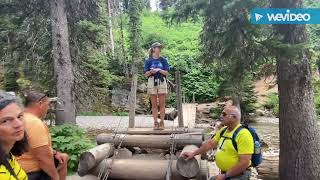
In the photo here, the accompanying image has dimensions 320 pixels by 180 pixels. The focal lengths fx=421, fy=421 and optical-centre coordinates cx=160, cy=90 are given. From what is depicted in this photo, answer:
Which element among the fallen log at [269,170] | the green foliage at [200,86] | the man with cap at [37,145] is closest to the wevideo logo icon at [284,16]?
the man with cap at [37,145]

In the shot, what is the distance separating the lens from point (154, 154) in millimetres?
8648

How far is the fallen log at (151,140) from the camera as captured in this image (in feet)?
26.0

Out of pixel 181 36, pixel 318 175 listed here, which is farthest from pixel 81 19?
pixel 181 36

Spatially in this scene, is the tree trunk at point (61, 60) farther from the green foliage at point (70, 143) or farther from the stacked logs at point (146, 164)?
the stacked logs at point (146, 164)

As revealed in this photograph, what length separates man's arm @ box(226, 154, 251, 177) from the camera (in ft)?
14.9

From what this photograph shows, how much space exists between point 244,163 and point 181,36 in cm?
3561

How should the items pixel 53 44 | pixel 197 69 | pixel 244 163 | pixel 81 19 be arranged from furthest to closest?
pixel 197 69
pixel 81 19
pixel 53 44
pixel 244 163

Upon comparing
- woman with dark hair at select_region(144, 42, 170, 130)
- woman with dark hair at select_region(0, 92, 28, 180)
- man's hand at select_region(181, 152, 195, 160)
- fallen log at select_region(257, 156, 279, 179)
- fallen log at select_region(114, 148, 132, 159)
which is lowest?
fallen log at select_region(257, 156, 279, 179)

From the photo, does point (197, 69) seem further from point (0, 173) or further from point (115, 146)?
point (0, 173)

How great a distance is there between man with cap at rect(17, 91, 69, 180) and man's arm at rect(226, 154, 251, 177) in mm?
1928

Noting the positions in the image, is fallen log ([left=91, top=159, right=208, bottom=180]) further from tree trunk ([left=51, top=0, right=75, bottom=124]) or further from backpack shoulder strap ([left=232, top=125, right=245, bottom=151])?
tree trunk ([left=51, top=0, right=75, bottom=124])

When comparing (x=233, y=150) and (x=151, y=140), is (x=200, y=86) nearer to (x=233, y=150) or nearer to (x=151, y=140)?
(x=151, y=140)

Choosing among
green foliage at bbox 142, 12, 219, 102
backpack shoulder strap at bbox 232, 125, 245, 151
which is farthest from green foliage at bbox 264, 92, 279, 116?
backpack shoulder strap at bbox 232, 125, 245, 151

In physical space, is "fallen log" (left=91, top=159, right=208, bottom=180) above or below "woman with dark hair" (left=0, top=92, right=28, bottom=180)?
below
